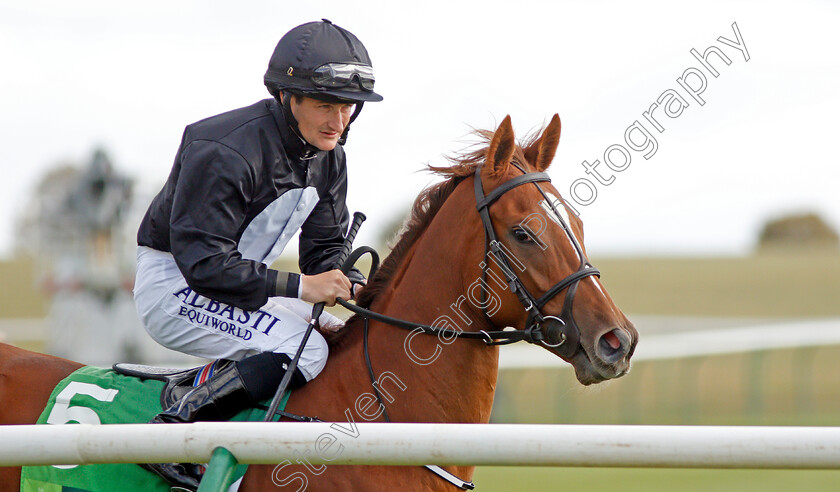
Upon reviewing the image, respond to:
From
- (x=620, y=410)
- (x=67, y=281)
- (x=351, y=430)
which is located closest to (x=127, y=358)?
(x=67, y=281)

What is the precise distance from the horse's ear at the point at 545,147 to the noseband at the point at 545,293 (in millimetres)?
193

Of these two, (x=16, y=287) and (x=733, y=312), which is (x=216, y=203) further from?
(x=16, y=287)

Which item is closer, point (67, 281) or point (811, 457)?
point (811, 457)

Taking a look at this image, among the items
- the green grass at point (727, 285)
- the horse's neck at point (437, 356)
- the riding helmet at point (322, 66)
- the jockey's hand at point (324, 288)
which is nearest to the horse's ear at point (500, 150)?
the horse's neck at point (437, 356)

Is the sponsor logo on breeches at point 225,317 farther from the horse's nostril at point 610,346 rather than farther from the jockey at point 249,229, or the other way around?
the horse's nostril at point 610,346

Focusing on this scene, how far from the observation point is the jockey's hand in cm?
288

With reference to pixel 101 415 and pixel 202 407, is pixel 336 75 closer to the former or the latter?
pixel 202 407

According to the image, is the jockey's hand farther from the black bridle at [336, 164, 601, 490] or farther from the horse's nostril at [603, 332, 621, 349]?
the horse's nostril at [603, 332, 621, 349]

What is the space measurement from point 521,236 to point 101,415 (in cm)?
146

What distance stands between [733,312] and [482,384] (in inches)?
852

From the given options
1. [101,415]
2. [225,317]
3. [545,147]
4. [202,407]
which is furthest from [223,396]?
[545,147]

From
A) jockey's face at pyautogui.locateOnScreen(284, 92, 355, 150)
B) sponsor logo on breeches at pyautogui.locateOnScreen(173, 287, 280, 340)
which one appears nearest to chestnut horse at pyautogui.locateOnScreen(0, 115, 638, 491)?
sponsor logo on breeches at pyautogui.locateOnScreen(173, 287, 280, 340)

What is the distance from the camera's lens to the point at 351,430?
6.12ft

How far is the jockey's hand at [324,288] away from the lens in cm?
288
